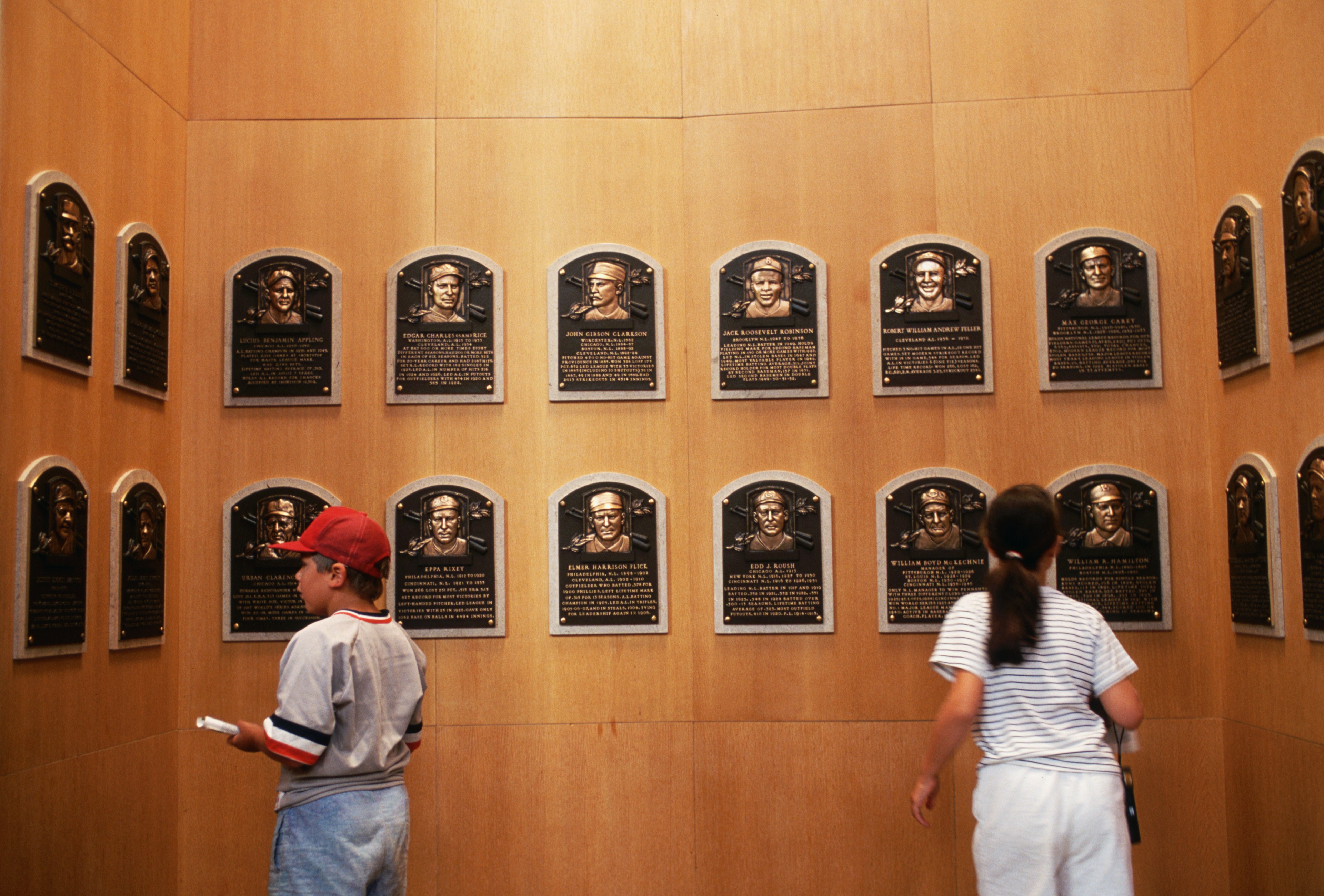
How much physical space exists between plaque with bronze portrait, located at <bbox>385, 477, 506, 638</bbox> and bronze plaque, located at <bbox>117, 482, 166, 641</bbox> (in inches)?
41.1

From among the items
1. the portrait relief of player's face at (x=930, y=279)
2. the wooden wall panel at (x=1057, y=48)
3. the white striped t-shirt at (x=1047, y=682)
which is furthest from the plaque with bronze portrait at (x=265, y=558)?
the wooden wall panel at (x=1057, y=48)

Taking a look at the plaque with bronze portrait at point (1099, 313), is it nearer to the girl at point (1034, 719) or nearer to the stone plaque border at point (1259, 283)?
the stone plaque border at point (1259, 283)

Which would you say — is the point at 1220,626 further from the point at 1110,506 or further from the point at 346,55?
the point at 346,55

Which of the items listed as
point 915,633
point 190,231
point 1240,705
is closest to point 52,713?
point 190,231

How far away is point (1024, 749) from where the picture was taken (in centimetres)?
347

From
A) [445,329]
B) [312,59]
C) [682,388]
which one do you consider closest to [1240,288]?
[682,388]

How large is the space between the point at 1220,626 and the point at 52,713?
16.7 ft

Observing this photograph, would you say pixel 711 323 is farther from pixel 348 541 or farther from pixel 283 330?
pixel 348 541

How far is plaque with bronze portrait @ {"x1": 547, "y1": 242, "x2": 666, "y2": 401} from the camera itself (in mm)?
5730

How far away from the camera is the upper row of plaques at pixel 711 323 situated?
18.4 ft

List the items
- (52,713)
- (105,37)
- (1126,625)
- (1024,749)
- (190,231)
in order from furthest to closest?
(190,231)
(1126,625)
(105,37)
(52,713)
(1024,749)

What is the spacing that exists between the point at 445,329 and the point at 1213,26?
12.9 ft

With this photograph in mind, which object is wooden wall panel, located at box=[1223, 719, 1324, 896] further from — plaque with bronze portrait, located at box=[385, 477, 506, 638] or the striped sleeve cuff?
the striped sleeve cuff

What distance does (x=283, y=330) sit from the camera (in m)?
→ 5.77
